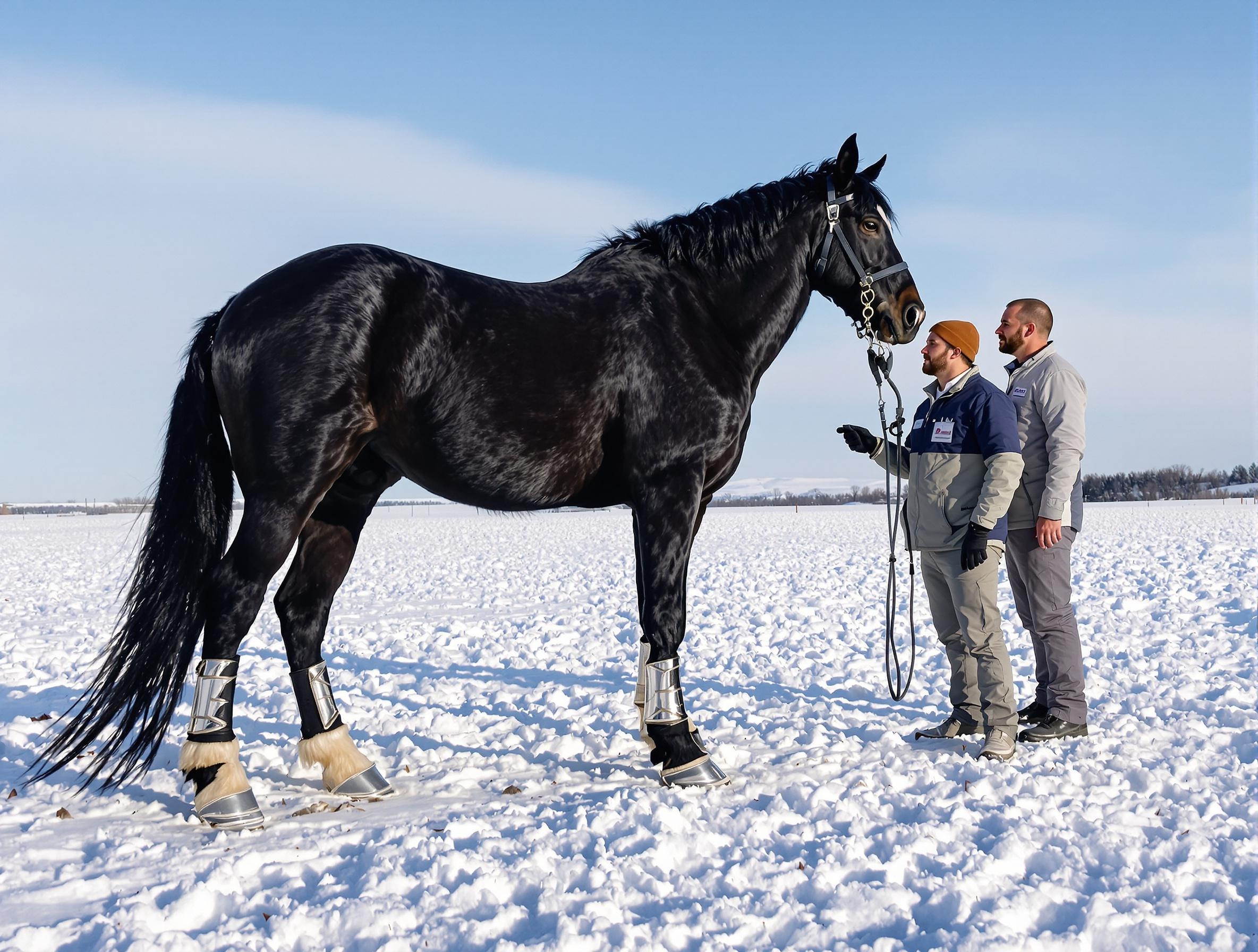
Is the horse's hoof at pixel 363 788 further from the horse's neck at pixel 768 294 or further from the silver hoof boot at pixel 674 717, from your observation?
the horse's neck at pixel 768 294

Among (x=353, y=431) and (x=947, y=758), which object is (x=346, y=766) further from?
(x=947, y=758)

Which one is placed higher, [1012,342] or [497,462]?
[1012,342]

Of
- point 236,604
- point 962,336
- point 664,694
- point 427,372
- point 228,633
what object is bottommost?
point 664,694

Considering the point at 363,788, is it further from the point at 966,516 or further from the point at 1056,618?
the point at 1056,618

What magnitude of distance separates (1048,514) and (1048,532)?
10 centimetres

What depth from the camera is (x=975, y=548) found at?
416 centimetres

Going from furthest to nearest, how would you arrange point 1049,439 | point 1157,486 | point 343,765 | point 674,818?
point 1157,486, point 1049,439, point 343,765, point 674,818

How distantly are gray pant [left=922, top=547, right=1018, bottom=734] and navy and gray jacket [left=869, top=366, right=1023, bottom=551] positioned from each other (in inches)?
5.8

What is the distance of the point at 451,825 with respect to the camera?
2.99 m

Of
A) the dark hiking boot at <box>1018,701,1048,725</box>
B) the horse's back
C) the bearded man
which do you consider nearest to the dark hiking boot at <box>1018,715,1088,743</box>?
the bearded man

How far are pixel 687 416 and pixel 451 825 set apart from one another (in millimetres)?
1983

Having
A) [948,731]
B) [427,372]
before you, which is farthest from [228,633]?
[948,731]

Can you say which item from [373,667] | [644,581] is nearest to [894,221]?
[644,581]

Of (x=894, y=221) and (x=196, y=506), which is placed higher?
(x=894, y=221)
